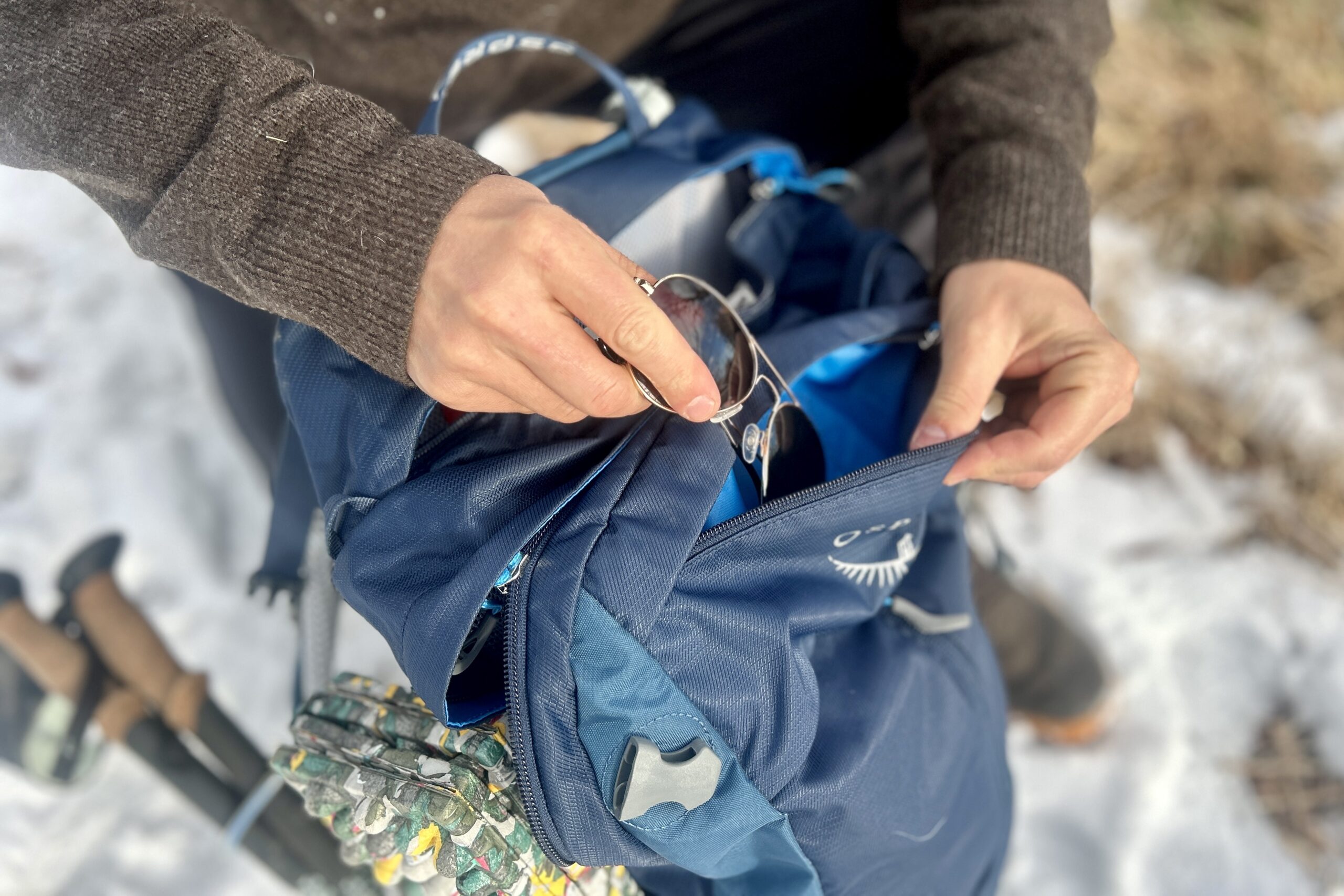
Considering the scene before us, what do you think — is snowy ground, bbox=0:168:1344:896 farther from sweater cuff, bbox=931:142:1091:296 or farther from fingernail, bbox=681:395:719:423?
fingernail, bbox=681:395:719:423

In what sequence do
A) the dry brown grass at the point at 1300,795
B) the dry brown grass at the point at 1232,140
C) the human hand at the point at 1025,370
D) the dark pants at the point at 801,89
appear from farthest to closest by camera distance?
the dry brown grass at the point at 1232,140, the dry brown grass at the point at 1300,795, the dark pants at the point at 801,89, the human hand at the point at 1025,370

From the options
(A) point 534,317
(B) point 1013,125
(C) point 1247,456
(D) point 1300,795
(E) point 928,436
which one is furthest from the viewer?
(C) point 1247,456

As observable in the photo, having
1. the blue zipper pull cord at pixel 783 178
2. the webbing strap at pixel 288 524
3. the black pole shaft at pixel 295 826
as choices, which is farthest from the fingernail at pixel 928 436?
the black pole shaft at pixel 295 826

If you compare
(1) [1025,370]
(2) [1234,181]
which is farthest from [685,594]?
(2) [1234,181]

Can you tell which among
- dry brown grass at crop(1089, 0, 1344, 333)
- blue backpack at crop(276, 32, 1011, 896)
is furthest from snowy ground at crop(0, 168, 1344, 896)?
blue backpack at crop(276, 32, 1011, 896)

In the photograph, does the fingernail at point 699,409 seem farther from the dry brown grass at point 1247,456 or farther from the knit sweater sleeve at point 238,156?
the dry brown grass at point 1247,456

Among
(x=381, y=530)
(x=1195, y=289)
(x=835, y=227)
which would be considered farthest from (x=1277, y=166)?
(x=381, y=530)

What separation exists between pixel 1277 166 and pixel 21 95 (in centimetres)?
238

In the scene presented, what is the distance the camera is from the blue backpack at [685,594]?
61 cm

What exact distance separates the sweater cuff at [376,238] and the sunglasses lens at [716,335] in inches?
7.0

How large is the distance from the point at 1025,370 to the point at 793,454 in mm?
293

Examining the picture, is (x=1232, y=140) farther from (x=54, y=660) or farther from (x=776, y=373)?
(x=54, y=660)

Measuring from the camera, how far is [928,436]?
0.79 meters

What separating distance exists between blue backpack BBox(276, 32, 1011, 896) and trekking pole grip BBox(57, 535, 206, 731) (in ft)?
2.40
